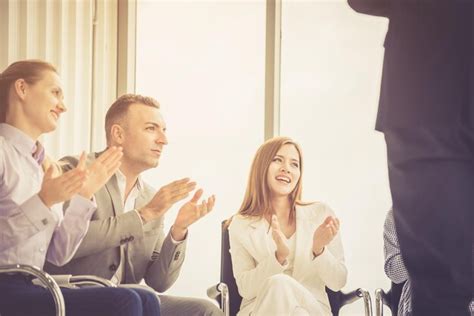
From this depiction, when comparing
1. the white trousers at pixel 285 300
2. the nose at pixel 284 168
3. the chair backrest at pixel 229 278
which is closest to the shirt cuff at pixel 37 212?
the chair backrest at pixel 229 278

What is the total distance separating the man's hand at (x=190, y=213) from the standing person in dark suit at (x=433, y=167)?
54.3 inches

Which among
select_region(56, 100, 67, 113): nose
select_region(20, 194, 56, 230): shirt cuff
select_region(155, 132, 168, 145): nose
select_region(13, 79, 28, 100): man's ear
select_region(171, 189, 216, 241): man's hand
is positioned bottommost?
select_region(171, 189, 216, 241): man's hand

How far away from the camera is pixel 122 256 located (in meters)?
2.98

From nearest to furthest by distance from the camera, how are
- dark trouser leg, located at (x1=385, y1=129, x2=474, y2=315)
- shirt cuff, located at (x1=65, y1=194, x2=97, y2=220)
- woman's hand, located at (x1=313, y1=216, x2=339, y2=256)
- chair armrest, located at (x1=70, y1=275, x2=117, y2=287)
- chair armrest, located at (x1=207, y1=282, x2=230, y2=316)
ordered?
dark trouser leg, located at (x1=385, y1=129, x2=474, y2=315)
chair armrest, located at (x1=70, y1=275, x2=117, y2=287)
shirt cuff, located at (x1=65, y1=194, x2=97, y2=220)
chair armrest, located at (x1=207, y1=282, x2=230, y2=316)
woman's hand, located at (x1=313, y1=216, x2=339, y2=256)

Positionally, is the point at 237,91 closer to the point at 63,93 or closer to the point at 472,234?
the point at 63,93

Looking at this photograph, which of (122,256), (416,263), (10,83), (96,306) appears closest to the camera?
(416,263)

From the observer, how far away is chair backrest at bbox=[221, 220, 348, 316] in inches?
123

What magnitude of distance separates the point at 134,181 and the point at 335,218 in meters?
0.80

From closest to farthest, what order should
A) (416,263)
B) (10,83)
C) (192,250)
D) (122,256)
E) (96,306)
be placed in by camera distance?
(416,263)
(96,306)
(10,83)
(122,256)
(192,250)

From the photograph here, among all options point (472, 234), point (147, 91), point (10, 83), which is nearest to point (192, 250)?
point (147, 91)

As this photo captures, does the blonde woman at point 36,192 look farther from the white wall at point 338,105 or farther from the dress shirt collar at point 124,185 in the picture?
the white wall at point 338,105

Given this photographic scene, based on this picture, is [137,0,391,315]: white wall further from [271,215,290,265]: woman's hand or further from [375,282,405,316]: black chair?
[375,282,405,316]: black chair

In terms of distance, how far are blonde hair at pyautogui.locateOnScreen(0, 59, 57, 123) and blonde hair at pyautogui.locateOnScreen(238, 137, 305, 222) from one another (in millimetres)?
882

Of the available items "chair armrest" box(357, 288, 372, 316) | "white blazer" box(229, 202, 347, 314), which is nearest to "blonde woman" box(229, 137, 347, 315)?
"white blazer" box(229, 202, 347, 314)
